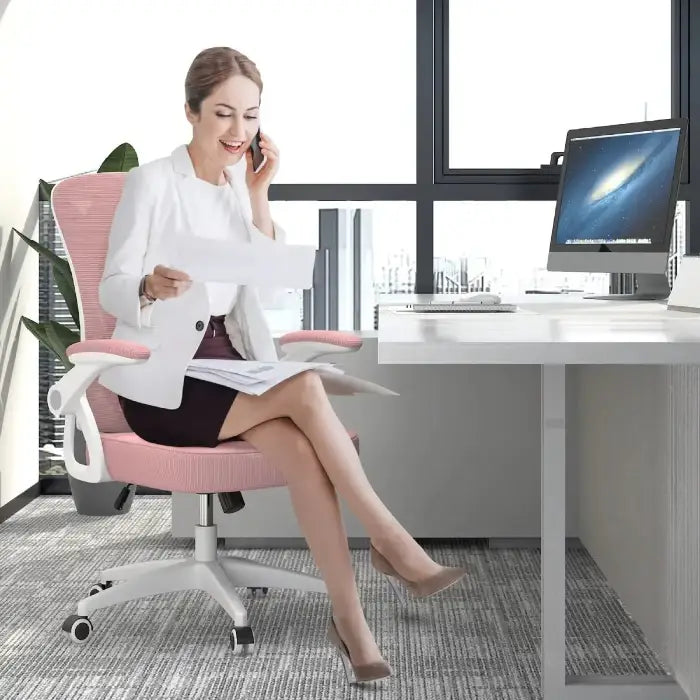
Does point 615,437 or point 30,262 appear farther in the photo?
point 30,262

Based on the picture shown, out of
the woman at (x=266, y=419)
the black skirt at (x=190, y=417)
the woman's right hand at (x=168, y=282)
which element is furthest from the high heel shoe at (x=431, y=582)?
the woman's right hand at (x=168, y=282)

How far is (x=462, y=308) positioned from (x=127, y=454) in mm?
846

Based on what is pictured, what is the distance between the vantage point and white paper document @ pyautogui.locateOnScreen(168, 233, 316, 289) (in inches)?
87.7

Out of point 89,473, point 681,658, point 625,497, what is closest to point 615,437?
point 625,497

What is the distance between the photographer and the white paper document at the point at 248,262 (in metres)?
2.23

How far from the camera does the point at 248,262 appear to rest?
223 centimetres

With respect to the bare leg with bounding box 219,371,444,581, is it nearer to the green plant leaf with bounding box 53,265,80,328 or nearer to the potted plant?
the potted plant

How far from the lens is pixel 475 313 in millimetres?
2490

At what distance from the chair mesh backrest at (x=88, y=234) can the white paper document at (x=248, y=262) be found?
50 centimetres

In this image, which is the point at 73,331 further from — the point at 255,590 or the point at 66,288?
the point at 255,590

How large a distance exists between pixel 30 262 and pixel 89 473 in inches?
70.7

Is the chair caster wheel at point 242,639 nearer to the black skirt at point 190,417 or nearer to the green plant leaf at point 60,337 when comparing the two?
the black skirt at point 190,417

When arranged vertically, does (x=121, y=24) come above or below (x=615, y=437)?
above

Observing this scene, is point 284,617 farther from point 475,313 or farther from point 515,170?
point 515,170
